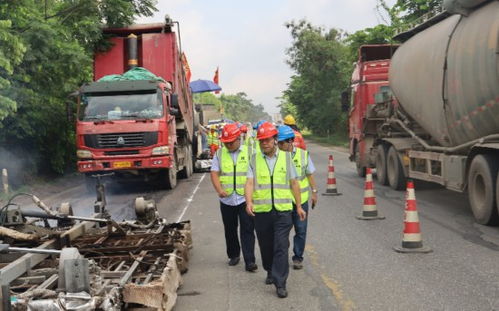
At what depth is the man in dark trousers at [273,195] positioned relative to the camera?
5625 millimetres

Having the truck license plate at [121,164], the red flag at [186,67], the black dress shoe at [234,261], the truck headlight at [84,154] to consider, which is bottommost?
the black dress shoe at [234,261]

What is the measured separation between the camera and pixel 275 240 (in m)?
5.67

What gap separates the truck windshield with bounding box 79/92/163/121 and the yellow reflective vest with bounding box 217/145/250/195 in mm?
8157

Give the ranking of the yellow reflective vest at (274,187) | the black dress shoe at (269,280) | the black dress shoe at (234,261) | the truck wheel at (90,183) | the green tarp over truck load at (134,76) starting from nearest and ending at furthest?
the yellow reflective vest at (274,187) → the black dress shoe at (269,280) → the black dress shoe at (234,261) → the truck wheel at (90,183) → the green tarp over truck load at (134,76)

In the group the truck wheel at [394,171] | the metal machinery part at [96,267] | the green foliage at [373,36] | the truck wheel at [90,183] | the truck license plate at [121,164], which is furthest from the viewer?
the green foliage at [373,36]

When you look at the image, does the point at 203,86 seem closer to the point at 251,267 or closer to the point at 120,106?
the point at 120,106

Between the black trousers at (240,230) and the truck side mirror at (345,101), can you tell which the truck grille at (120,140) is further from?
the black trousers at (240,230)

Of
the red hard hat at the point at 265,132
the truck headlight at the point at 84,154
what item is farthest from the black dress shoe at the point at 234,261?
the truck headlight at the point at 84,154

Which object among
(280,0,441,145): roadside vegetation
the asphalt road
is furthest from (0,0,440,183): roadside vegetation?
(280,0,441,145): roadside vegetation

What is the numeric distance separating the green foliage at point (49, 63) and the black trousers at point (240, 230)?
897 centimetres

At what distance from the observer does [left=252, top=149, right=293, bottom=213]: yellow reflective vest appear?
573cm

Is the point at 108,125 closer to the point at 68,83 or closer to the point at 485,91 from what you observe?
the point at 68,83

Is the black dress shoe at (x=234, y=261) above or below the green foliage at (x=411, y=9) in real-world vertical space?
below

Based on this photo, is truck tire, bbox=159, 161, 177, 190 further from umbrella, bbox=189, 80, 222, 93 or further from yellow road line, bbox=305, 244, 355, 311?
umbrella, bbox=189, 80, 222, 93
